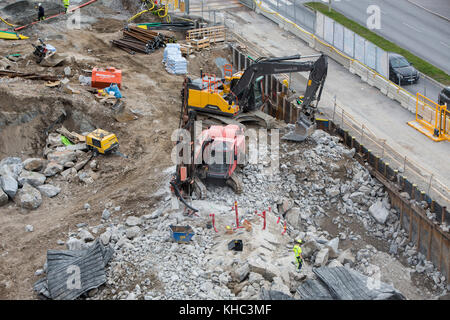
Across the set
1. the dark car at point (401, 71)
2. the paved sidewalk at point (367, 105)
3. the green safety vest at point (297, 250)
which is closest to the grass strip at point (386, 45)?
the dark car at point (401, 71)

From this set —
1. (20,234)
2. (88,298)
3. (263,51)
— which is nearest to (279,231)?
(88,298)

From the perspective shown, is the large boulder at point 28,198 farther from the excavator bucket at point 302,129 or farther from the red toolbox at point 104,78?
the excavator bucket at point 302,129

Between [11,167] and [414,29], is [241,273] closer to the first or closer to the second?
[11,167]

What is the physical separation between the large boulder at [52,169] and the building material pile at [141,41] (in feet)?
45.4

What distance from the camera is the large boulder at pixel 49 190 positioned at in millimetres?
26755

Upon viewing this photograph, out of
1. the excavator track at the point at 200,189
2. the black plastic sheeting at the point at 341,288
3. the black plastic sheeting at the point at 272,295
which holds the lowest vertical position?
the black plastic sheeting at the point at 341,288

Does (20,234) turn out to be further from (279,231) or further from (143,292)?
(279,231)

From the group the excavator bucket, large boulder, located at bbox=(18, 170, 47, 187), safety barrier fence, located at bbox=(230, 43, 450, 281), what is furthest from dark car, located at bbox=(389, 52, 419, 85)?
large boulder, located at bbox=(18, 170, 47, 187)

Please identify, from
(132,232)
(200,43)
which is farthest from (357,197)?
(200,43)

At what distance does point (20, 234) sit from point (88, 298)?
5523 millimetres

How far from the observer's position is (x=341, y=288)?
19531mm

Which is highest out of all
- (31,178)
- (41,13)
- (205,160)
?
(41,13)

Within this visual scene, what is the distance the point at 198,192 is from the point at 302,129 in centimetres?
635

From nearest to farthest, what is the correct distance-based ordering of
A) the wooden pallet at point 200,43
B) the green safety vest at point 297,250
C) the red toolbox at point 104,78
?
the green safety vest at point 297,250
the red toolbox at point 104,78
the wooden pallet at point 200,43
